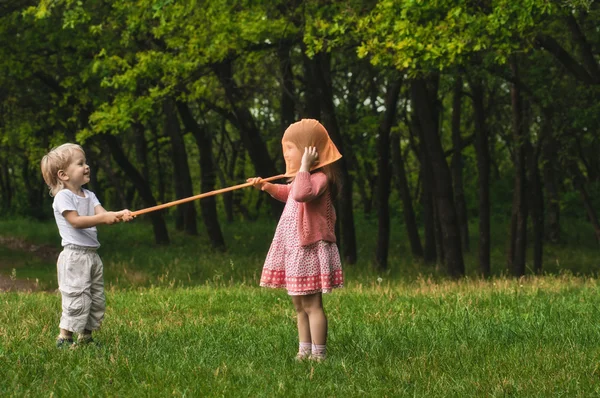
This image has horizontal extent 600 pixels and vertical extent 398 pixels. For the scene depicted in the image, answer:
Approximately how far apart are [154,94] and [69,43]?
17.5ft

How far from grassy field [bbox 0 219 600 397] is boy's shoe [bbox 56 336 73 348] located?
0.10m

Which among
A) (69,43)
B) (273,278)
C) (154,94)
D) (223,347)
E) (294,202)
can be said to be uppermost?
(69,43)

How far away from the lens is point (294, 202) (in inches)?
252

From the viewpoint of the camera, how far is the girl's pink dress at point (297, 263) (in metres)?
6.15

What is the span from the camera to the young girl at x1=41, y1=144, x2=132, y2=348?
6625mm

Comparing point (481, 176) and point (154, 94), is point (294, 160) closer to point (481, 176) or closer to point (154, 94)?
point (154, 94)

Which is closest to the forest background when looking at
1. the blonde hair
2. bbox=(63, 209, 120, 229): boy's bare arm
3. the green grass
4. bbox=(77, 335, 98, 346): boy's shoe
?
the green grass

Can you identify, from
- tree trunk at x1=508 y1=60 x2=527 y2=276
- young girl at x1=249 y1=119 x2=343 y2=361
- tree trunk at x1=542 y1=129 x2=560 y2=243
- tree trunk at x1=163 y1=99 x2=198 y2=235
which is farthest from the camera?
tree trunk at x1=542 y1=129 x2=560 y2=243

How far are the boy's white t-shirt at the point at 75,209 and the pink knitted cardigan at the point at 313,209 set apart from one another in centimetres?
161

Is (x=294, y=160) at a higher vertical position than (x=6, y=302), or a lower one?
higher

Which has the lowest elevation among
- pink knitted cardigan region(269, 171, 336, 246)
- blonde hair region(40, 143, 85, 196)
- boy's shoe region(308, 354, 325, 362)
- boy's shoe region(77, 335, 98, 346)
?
boy's shoe region(308, 354, 325, 362)

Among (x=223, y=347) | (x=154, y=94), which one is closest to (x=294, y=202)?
(x=223, y=347)

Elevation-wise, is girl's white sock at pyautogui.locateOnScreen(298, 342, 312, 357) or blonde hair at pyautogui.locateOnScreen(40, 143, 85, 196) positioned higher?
blonde hair at pyautogui.locateOnScreen(40, 143, 85, 196)

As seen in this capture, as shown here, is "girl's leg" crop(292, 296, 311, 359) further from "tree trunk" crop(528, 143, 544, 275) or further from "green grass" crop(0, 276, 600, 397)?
"tree trunk" crop(528, 143, 544, 275)
